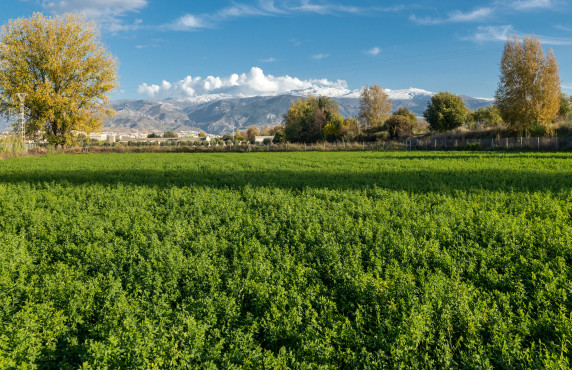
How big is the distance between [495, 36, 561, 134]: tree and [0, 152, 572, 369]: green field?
141ft

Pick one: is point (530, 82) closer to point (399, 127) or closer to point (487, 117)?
point (399, 127)

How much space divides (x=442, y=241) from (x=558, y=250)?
6.31ft

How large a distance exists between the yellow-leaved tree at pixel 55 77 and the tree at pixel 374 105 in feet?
228

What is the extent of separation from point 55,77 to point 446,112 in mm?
64562

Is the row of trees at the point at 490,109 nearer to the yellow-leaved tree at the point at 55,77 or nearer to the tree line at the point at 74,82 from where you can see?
the tree line at the point at 74,82

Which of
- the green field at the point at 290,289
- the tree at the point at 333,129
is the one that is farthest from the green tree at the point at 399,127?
the green field at the point at 290,289

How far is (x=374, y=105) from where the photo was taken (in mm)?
102500

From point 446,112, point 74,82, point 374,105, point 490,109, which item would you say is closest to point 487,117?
point 490,109

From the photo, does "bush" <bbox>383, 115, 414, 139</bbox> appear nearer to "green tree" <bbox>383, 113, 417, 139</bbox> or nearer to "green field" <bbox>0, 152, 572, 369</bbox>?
"green tree" <bbox>383, 113, 417, 139</bbox>

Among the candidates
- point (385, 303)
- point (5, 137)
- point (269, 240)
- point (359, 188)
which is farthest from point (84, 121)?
point (385, 303)

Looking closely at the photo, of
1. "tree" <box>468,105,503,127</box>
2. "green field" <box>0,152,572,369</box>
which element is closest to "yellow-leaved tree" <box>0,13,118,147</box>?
"green field" <box>0,152,572,369</box>

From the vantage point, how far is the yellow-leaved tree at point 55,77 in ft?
150

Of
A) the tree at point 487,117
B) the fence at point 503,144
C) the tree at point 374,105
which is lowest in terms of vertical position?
the fence at point 503,144

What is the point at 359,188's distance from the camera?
49.1 feet
